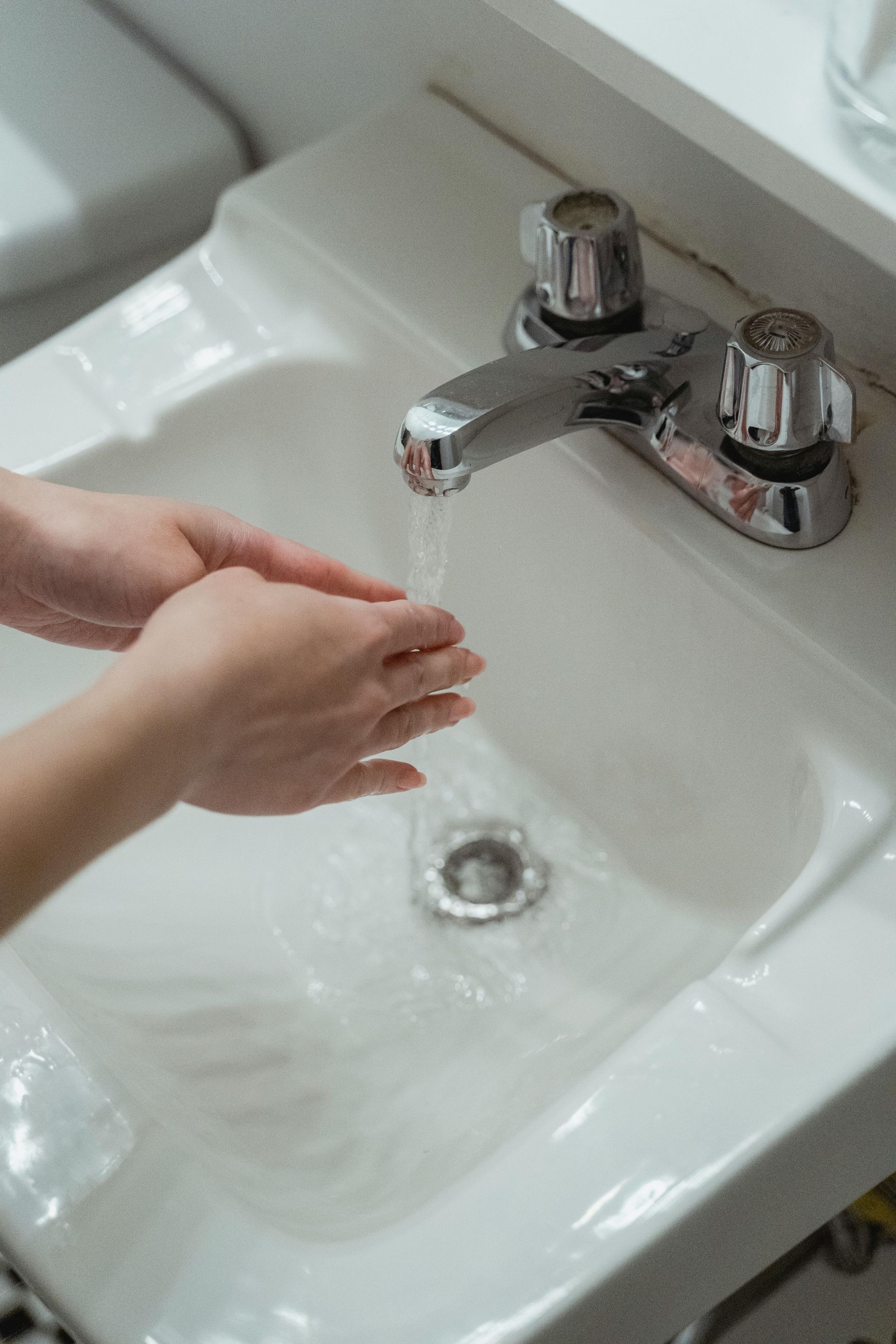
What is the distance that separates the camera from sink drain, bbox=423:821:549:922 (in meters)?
0.62

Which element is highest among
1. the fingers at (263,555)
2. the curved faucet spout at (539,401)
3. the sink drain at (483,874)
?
the curved faucet spout at (539,401)

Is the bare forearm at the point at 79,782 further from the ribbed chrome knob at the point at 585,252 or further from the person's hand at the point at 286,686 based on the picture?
the ribbed chrome knob at the point at 585,252

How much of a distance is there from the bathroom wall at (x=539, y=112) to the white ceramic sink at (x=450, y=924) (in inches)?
1.2

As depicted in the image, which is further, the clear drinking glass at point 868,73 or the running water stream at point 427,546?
the running water stream at point 427,546

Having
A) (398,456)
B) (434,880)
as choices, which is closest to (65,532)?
(398,456)

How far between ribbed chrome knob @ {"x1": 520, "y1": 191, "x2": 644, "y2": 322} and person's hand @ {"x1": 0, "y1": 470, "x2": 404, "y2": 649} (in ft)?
0.48

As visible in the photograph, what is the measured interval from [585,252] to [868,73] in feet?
0.42

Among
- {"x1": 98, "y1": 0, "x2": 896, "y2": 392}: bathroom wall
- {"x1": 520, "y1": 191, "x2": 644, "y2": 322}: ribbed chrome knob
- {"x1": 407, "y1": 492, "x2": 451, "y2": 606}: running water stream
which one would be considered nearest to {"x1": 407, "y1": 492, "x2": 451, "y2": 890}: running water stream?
{"x1": 407, "y1": 492, "x2": 451, "y2": 606}: running water stream

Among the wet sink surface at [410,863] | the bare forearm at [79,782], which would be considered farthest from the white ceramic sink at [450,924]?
the bare forearm at [79,782]

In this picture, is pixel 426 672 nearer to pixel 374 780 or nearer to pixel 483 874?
pixel 374 780

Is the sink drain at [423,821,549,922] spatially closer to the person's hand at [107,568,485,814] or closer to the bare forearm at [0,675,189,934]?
the person's hand at [107,568,485,814]

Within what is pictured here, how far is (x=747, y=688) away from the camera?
21.7 inches

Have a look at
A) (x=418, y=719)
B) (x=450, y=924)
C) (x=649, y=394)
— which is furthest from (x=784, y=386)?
(x=450, y=924)

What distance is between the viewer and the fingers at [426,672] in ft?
1.57
